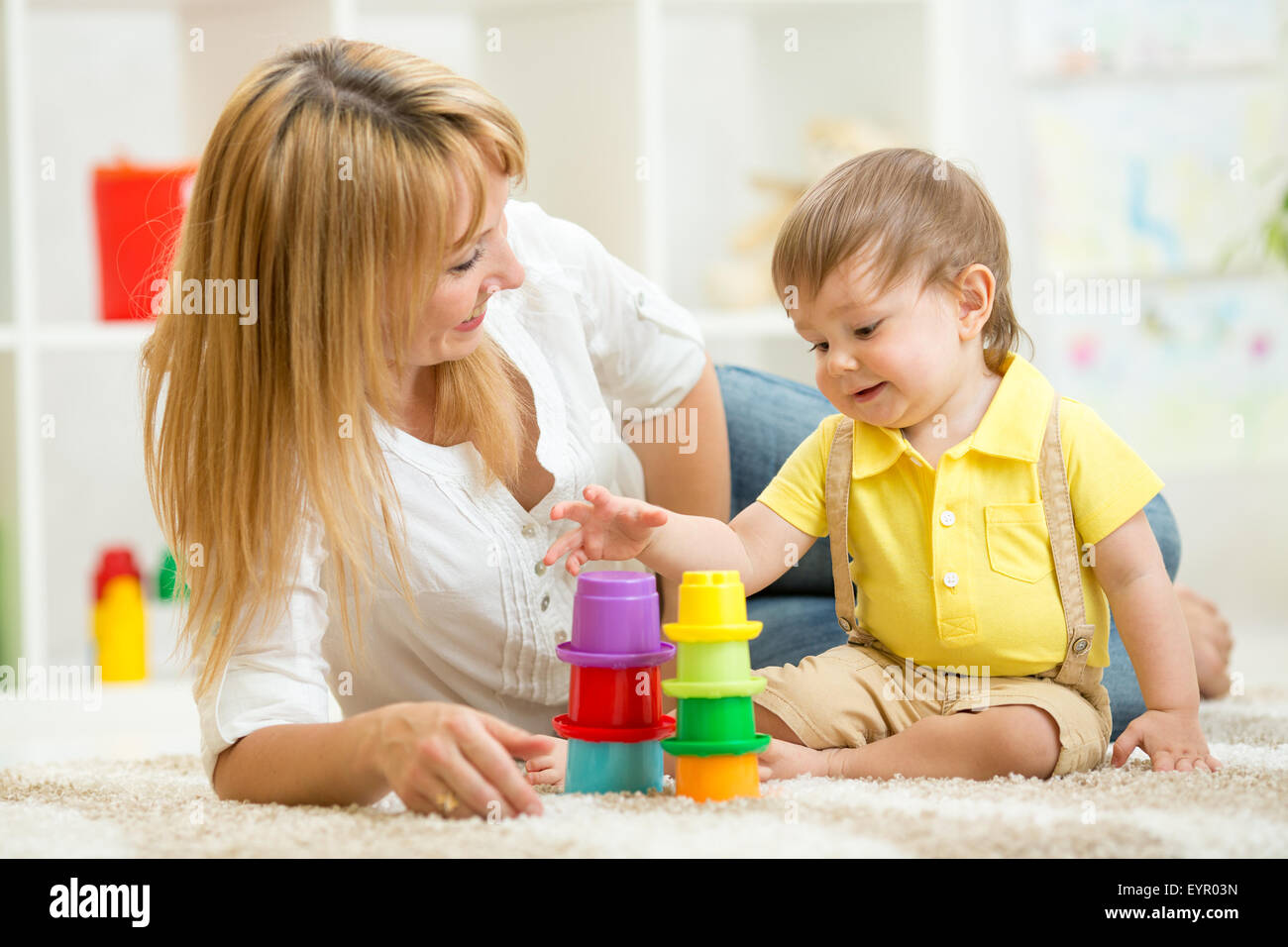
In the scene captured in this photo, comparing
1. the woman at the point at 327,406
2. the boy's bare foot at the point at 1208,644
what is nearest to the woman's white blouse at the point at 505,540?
the woman at the point at 327,406

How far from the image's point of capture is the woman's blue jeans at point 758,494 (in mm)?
1368

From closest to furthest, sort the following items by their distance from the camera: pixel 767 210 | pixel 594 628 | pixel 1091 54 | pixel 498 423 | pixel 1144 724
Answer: pixel 594 628
pixel 1144 724
pixel 498 423
pixel 767 210
pixel 1091 54

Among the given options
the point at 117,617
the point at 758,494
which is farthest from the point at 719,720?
the point at 117,617

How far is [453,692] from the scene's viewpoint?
48.3 inches

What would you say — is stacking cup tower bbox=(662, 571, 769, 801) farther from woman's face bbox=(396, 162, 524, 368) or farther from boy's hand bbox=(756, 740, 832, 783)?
woman's face bbox=(396, 162, 524, 368)

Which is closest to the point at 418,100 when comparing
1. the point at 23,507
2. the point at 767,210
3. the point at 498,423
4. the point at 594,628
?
the point at 498,423

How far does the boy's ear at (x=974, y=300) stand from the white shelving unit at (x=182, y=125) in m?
1.02

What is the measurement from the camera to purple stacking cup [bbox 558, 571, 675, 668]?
868 mm

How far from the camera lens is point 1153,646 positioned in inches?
38.6
